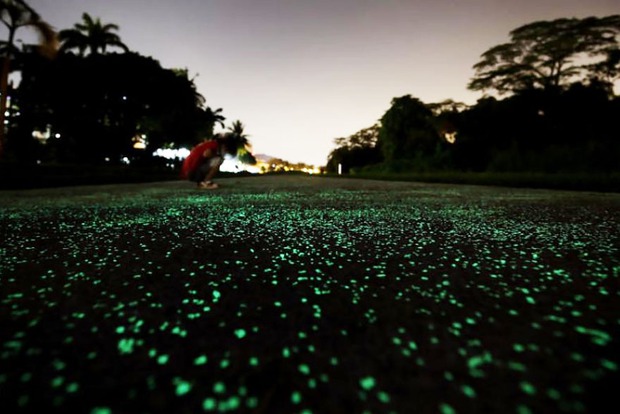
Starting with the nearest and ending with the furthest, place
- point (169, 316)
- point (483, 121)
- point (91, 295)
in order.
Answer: point (169, 316) < point (91, 295) < point (483, 121)

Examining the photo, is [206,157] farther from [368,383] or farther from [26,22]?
[26,22]

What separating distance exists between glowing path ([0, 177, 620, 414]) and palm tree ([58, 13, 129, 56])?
1117 inches

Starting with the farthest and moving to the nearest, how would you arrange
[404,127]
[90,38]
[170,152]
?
[170,152]
[404,127]
[90,38]

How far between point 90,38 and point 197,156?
80.3ft

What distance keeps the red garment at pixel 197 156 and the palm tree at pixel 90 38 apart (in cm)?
2259

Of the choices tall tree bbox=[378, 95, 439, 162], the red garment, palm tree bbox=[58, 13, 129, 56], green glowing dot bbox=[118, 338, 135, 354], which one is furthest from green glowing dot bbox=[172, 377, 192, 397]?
tall tree bbox=[378, 95, 439, 162]

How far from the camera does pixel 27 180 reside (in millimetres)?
6875

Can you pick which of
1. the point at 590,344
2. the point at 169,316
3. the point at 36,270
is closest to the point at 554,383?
the point at 590,344

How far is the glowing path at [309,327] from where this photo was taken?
487mm

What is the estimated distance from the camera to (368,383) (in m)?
0.51

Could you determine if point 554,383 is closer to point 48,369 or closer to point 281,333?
point 281,333

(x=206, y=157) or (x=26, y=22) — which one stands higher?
(x=26, y=22)

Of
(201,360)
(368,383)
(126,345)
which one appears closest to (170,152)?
(126,345)

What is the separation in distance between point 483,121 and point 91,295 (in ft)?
73.8
